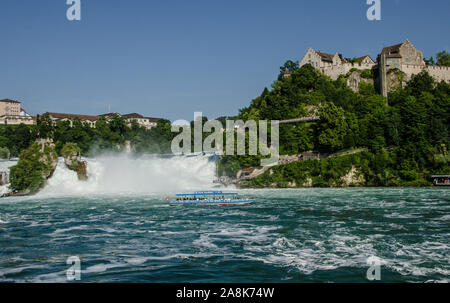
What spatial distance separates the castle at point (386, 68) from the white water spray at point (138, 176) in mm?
29874

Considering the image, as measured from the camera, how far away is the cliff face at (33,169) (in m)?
44.2

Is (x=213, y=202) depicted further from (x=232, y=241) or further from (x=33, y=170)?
(x=33, y=170)

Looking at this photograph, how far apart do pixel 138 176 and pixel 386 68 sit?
4307 centimetres

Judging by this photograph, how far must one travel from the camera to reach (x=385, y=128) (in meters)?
51.9

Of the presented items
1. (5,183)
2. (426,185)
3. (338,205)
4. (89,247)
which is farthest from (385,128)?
(5,183)

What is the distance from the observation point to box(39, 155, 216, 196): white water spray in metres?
47.7

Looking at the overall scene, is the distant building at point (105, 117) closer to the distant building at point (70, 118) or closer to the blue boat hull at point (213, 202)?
the distant building at point (70, 118)

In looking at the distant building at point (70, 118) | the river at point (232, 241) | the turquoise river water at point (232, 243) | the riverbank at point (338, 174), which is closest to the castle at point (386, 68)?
the riverbank at point (338, 174)

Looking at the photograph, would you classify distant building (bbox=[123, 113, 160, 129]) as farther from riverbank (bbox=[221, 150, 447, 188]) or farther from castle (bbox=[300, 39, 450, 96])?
riverbank (bbox=[221, 150, 447, 188])

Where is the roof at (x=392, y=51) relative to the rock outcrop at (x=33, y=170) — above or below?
above

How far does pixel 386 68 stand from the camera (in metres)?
64.0

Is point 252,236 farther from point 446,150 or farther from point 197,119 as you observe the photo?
point 197,119

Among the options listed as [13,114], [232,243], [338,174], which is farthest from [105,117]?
[232,243]

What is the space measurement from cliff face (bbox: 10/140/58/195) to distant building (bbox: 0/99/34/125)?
68707mm
